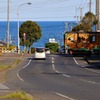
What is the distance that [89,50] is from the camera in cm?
6531

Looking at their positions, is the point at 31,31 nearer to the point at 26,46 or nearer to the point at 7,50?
the point at 26,46

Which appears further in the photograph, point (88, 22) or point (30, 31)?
point (30, 31)

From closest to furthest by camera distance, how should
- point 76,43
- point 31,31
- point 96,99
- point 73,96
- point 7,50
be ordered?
point 96,99, point 73,96, point 76,43, point 7,50, point 31,31

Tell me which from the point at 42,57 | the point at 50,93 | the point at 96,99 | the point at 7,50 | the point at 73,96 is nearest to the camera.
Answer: the point at 96,99

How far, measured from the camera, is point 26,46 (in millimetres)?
99062

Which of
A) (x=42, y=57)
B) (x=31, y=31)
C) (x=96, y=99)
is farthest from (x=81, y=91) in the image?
(x=31, y=31)

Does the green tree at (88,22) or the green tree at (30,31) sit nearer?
the green tree at (88,22)

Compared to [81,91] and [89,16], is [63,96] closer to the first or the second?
[81,91]

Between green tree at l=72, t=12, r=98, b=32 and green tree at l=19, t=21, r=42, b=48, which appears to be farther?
green tree at l=19, t=21, r=42, b=48

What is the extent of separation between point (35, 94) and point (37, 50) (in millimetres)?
41350

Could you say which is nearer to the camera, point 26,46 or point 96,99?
point 96,99

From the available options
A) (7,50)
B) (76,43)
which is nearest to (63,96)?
(76,43)

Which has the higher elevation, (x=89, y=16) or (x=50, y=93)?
(x=89, y=16)

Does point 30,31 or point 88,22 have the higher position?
point 88,22
